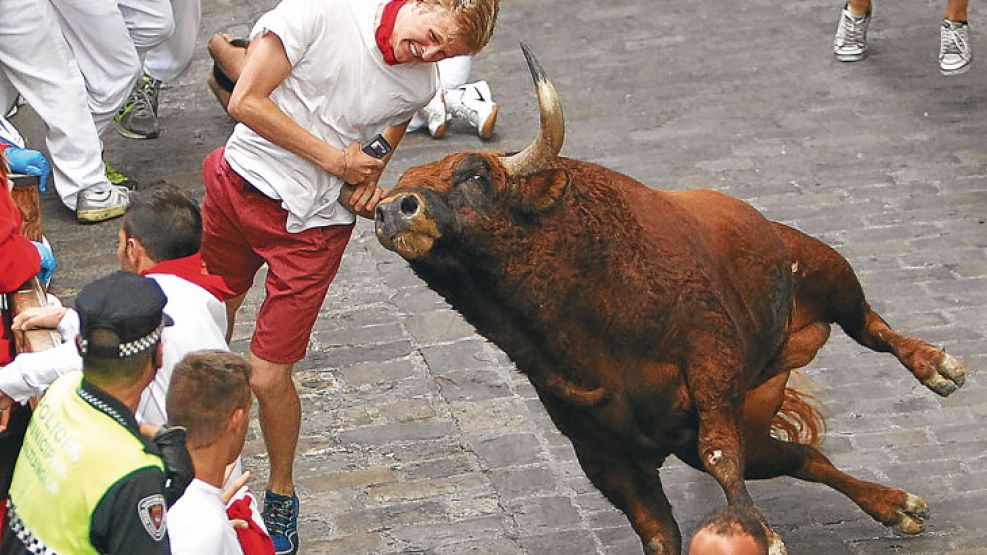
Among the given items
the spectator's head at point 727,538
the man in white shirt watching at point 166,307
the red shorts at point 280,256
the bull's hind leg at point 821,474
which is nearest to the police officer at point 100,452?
the man in white shirt watching at point 166,307

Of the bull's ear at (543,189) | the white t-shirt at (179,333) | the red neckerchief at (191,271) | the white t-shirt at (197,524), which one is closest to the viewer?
the white t-shirt at (197,524)

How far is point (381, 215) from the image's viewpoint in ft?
13.6

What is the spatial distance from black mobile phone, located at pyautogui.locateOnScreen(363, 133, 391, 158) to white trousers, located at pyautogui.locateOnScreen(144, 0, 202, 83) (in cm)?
364

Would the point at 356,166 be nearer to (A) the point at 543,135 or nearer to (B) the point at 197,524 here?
(A) the point at 543,135

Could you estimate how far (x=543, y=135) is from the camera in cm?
423

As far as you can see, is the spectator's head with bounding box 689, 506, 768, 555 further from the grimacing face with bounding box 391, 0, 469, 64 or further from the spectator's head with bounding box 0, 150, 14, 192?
the spectator's head with bounding box 0, 150, 14, 192

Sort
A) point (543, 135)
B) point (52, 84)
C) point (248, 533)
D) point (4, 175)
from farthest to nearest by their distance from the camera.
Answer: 1. point (52, 84)
2. point (4, 175)
3. point (248, 533)
4. point (543, 135)

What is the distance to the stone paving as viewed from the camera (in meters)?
5.88

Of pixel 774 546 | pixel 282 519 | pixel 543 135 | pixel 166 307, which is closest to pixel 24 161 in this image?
pixel 282 519

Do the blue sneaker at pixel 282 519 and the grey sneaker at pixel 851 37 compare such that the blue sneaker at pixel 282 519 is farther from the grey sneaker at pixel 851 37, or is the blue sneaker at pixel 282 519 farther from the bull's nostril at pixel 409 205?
the grey sneaker at pixel 851 37

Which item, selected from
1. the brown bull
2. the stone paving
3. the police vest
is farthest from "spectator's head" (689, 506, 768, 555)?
the stone paving

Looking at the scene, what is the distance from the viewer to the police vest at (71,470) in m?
3.66

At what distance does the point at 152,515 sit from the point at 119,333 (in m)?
0.53

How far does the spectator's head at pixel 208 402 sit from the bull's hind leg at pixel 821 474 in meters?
1.96
